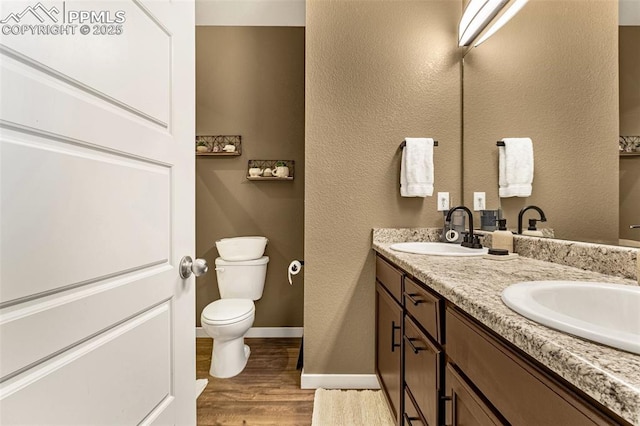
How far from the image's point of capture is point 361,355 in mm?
1750

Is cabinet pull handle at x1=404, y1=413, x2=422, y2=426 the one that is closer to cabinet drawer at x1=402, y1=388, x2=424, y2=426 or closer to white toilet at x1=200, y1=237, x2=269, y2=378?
cabinet drawer at x1=402, y1=388, x2=424, y2=426

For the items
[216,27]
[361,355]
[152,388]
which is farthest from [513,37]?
[216,27]

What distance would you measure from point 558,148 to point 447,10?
1.27 meters

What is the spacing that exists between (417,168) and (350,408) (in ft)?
4.79

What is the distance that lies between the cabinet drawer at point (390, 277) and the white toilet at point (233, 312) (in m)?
0.92

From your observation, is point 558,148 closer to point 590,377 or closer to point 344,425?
point 590,377

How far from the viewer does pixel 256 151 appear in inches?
96.7

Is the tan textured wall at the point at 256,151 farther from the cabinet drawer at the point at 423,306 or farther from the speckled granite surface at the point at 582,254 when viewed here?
the speckled granite surface at the point at 582,254

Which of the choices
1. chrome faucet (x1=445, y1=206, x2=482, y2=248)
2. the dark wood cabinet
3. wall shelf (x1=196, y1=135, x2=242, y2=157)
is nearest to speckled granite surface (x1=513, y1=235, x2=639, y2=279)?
chrome faucet (x1=445, y1=206, x2=482, y2=248)

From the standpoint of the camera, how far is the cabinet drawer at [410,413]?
38.8 inches

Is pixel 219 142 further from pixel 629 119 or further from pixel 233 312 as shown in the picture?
pixel 629 119

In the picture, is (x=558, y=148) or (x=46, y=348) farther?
(x=558, y=148)

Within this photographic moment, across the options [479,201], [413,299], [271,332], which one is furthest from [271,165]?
[413,299]

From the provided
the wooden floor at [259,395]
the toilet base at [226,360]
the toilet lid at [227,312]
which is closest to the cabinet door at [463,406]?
the wooden floor at [259,395]
